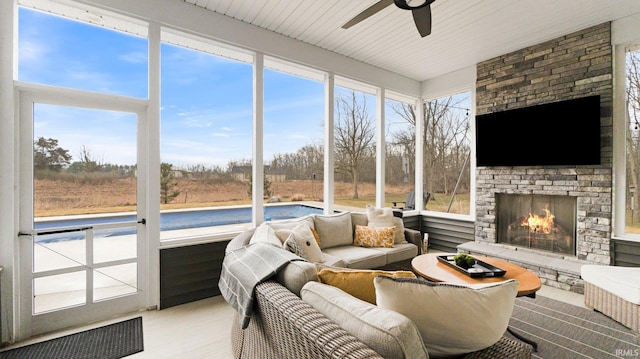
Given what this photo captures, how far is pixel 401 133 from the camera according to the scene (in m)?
5.74

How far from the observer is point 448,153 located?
5555 millimetres

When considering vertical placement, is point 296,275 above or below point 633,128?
below

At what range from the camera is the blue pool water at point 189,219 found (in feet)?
9.05

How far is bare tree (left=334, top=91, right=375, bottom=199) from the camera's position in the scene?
16.1 ft

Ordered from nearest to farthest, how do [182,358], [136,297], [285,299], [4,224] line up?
1. [285,299]
2. [182,358]
3. [4,224]
4. [136,297]

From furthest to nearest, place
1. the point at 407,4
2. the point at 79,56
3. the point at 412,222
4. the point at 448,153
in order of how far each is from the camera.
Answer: the point at 412,222 → the point at 448,153 → the point at 79,56 → the point at 407,4

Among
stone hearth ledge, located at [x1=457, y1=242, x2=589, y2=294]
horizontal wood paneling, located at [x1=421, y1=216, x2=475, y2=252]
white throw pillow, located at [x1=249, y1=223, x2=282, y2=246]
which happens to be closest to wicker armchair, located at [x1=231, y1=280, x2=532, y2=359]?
white throw pillow, located at [x1=249, y1=223, x2=282, y2=246]

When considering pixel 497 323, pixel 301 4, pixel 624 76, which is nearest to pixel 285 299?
pixel 497 323

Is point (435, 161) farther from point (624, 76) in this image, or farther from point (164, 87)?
point (164, 87)

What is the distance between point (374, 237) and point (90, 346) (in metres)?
3.06

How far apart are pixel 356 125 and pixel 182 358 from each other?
4060 mm

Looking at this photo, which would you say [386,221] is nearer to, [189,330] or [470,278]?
[470,278]

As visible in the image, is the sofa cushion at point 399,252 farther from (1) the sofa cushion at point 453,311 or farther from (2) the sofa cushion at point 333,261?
(1) the sofa cushion at point 453,311

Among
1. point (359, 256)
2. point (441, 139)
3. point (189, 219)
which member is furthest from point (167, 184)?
point (441, 139)
